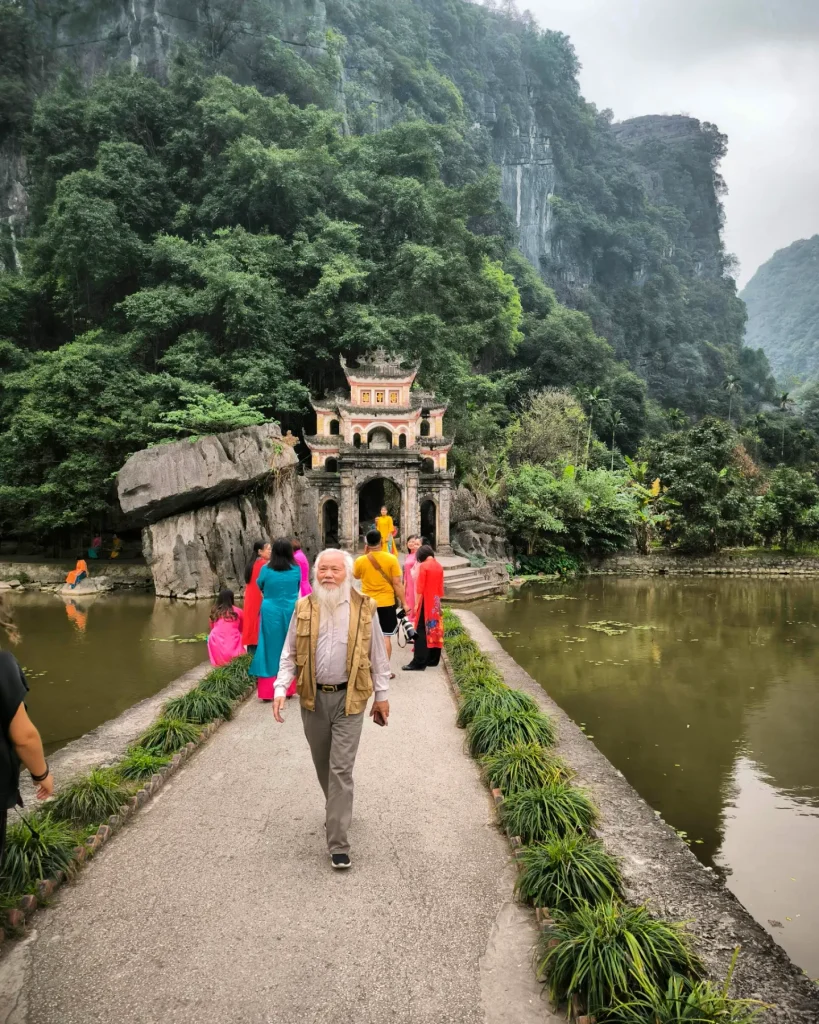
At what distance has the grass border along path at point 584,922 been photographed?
2373 mm

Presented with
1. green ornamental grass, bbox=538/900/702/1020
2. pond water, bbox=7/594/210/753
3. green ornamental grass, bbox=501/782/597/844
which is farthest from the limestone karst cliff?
green ornamental grass, bbox=538/900/702/1020

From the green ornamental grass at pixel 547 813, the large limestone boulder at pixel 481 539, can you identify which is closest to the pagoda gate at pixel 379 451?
the large limestone boulder at pixel 481 539

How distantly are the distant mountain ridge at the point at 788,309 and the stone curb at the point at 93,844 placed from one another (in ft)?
299

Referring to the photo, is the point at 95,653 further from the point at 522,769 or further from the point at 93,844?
the point at 522,769

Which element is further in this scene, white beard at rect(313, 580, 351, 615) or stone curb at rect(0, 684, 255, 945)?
white beard at rect(313, 580, 351, 615)

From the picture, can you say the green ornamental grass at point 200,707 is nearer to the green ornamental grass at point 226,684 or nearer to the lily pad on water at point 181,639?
the green ornamental grass at point 226,684

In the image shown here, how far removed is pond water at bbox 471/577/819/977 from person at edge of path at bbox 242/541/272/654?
3685 millimetres

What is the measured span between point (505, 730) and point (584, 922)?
2536mm

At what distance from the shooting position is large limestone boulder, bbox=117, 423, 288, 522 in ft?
Answer: 55.3

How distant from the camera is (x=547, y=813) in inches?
150

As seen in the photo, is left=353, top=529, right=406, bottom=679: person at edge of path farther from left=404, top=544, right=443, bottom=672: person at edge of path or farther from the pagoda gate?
the pagoda gate

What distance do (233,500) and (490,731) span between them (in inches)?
558

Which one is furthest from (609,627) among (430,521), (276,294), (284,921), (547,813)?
(276,294)

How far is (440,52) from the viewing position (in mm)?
52281
